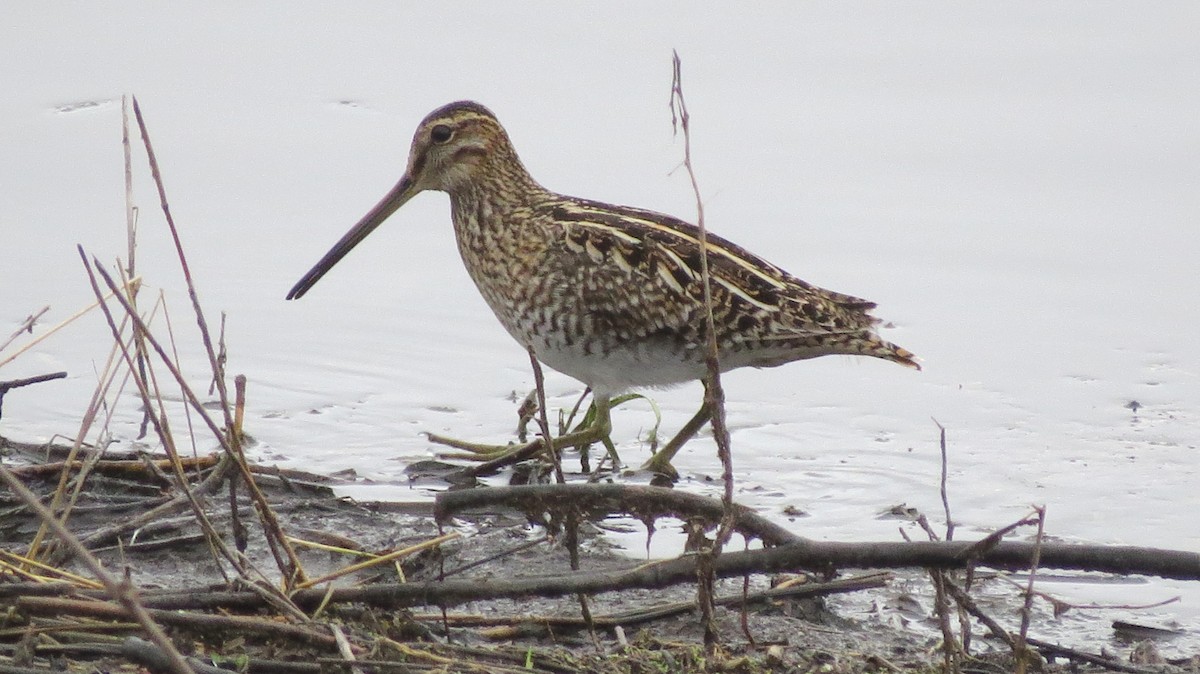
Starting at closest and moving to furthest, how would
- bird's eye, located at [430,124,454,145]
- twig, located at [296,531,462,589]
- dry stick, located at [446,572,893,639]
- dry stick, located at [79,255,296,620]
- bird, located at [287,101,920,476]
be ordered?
dry stick, located at [79,255,296,620] < twig, located at [296,531,462,589] < dry stick, located at [446,572,893,639] < bird, located at [287,101,920,476] < bird's eye, located at [430,124,454,145]

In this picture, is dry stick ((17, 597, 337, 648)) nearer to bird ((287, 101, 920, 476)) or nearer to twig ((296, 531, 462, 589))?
twig ((296, 531, 462, 589))

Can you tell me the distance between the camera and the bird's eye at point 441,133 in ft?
21.2

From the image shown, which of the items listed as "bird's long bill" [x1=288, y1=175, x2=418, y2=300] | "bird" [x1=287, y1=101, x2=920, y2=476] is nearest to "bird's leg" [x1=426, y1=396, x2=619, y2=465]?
"bird" [x1=287, y1=101, x2=920, y2=476]

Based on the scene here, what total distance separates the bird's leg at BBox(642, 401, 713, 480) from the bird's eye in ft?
4.55

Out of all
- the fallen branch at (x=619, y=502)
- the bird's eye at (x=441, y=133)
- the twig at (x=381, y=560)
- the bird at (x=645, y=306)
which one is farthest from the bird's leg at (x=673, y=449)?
the fallen branch at (x=619, y=502)

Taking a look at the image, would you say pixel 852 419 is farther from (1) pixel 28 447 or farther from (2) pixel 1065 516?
(1) pixel 28 447

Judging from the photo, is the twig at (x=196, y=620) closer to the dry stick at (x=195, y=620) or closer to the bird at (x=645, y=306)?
the dry stick at (x=195, y=620)

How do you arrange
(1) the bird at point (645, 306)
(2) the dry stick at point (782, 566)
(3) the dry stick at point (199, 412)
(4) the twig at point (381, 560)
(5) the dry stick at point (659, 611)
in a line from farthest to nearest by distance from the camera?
(1) the bird at point (645, 306), (5) the dry stick at point (659, 611), (4) the twig at point (381, 560), (2) the dry stick at point (782, 566), (3) the dry stick at point (199, 412)

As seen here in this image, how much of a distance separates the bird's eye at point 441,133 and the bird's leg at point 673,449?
4.55ft

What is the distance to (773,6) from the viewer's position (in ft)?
31.0

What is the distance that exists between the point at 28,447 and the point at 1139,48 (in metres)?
5.95

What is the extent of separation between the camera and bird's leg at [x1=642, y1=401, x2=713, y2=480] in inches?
229

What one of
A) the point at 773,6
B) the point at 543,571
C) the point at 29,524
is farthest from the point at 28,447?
the point at 773,6

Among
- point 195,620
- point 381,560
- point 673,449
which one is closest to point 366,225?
point 673,449
